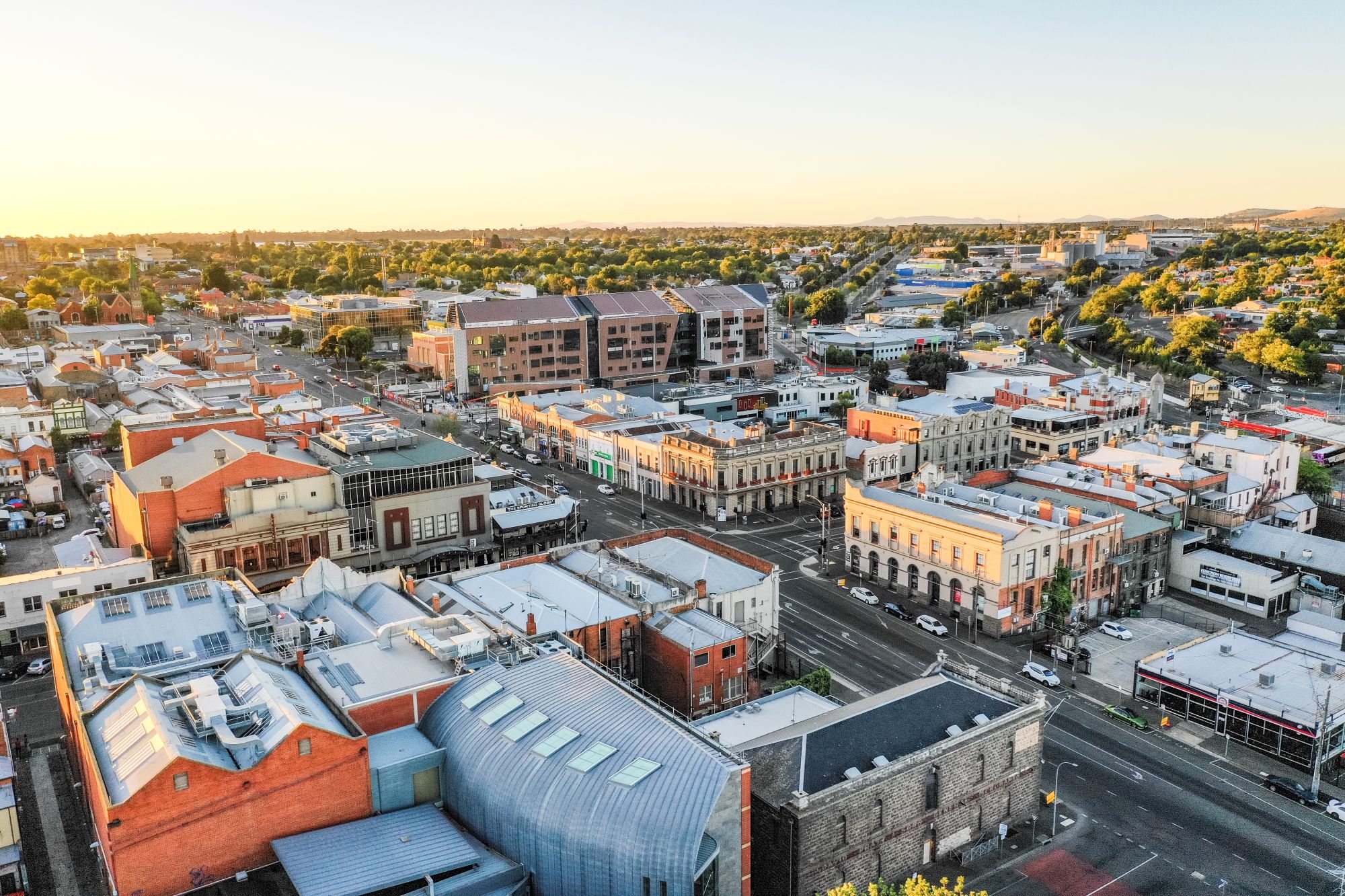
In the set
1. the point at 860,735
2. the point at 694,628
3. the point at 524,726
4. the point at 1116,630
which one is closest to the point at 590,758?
the point at 524,726

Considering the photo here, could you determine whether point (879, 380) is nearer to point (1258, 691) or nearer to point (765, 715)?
point (1258, 691)

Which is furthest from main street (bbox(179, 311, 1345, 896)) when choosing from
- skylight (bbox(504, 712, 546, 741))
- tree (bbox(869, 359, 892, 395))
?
tree (bbox(869, 359, 892, 395))

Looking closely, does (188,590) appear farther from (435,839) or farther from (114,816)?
(435,839)

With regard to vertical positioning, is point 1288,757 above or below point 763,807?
below

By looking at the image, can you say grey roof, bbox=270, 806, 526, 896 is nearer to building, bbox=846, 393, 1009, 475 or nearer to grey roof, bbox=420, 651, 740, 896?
grey roof, bbox=420, 651, 740, 896

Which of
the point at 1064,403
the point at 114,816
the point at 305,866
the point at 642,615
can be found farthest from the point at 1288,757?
the point at 1064,403

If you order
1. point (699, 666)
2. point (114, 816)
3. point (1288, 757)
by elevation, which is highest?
point (114, 816)

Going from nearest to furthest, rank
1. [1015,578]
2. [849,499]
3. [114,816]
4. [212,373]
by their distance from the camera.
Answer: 1. [114,816]
2. [1015,578]
3. [849,499]
4. [212,373]
